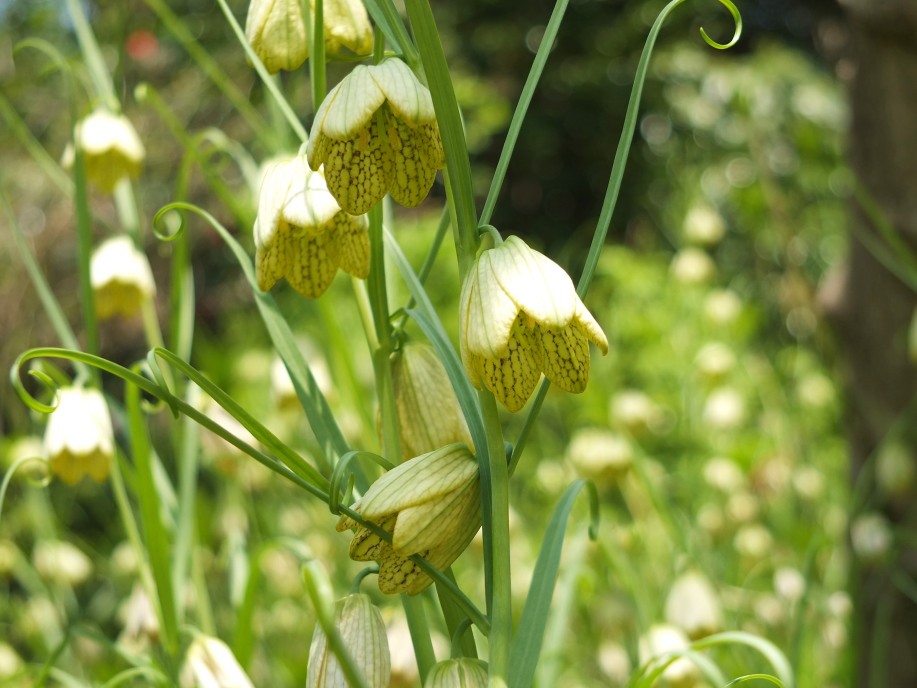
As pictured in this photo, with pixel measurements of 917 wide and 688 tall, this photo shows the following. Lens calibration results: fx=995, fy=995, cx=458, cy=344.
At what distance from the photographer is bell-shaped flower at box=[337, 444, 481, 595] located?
41 centimetres

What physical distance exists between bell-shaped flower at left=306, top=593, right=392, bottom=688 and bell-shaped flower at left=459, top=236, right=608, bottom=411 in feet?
0.40

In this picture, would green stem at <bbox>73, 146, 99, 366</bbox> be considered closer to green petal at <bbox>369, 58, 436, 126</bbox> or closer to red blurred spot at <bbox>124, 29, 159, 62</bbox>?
green petal at <bbox>369, 58, 436, 126</bbox>

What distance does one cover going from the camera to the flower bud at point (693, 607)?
916 millimetres

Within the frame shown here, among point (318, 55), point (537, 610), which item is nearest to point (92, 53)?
point (318, 55)

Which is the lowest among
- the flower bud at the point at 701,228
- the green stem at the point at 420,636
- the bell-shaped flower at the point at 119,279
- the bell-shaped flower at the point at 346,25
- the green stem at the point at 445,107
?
the green stem at the point at 420,636

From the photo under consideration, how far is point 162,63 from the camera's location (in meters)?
3.27

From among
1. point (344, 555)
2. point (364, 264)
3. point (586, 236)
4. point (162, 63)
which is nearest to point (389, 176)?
point (364, 264)

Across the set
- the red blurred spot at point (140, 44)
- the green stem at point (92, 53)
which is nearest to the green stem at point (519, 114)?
the green stem at point (92, 53)

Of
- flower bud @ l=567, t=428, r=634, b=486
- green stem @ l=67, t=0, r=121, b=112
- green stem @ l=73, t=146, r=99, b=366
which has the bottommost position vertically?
flower bud @ l=567, t=428, r=634, b=486

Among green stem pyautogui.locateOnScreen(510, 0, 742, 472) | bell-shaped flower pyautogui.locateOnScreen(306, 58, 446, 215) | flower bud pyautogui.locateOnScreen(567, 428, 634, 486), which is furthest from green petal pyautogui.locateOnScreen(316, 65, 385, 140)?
flower bud pyautogui.locateOnScreen(567, 428, 634, 486)

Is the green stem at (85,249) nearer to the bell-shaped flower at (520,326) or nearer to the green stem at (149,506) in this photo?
the green stem at (149,506)

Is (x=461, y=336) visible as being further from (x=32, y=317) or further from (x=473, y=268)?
(x=32, y=317)

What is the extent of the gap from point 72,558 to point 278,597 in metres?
0.39

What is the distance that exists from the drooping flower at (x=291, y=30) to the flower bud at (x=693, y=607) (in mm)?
623
